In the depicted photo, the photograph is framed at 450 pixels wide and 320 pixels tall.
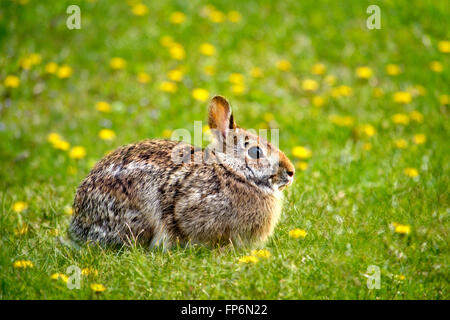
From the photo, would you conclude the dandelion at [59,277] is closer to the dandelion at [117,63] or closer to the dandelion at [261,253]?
the dandelion at [261,253]

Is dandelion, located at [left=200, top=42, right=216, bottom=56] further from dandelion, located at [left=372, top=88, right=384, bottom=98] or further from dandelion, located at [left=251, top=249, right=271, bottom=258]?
dandelion, located at [left=251, top=249, right=271, bottom=258]

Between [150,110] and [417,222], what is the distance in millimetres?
4787

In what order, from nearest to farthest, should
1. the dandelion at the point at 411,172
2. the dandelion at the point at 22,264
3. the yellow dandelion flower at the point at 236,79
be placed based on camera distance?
the dandelion at the point at 22,264 < the dandelion at the point at 411,172 < the yellow dandelion flower at the point at 236,79

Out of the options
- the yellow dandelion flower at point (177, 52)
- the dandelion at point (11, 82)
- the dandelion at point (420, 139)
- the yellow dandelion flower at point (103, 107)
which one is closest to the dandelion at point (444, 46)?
the dandelion at point (420, 139)

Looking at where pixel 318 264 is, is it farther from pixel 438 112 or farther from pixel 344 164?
pixel 438 112

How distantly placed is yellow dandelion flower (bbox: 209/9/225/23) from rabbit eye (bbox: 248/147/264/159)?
232 inches

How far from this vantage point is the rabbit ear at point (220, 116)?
17.8 feet

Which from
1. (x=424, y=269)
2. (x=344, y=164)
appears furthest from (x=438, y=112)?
(x=424, y=269)

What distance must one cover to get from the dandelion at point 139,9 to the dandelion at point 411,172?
6030 mm

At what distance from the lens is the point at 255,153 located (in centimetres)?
538

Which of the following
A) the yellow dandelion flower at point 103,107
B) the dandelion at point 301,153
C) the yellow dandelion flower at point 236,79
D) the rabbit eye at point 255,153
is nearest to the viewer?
the rabbit eye at point 255,153

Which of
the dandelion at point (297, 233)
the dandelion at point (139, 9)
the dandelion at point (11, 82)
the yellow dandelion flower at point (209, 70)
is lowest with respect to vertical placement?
the dandelion at point (297, 233)

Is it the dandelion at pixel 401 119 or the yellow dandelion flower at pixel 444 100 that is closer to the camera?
the dandelion at pixel 401 119

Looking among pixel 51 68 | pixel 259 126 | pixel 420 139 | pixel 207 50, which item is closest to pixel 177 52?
pixel 207 50
